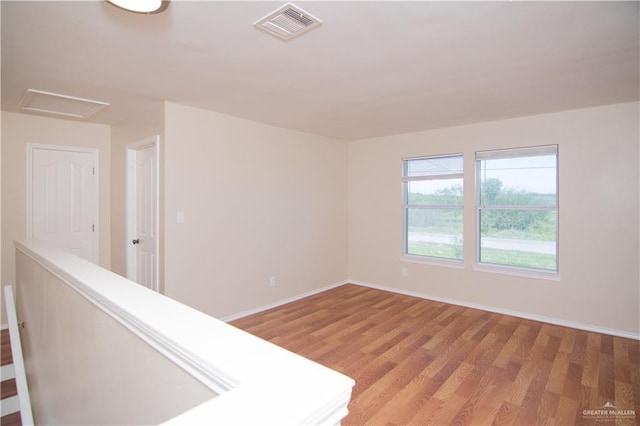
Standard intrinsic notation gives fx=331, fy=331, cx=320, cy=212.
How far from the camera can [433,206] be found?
4828 mm

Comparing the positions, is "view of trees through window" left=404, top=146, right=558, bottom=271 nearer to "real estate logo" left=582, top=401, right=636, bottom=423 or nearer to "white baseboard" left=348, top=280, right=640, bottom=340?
"white baseboard" left=348, top=280, right=640, bottom=340

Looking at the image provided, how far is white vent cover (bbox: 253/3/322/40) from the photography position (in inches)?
68.9

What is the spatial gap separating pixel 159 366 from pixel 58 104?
347 centimetres

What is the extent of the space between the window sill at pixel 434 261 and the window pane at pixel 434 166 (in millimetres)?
→ 1240

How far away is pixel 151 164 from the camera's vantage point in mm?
3738

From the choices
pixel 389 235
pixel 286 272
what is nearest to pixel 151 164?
pixel 286 272

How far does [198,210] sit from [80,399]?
2.12 metres

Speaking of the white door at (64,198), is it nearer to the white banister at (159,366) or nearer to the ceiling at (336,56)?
the ceiling at (336,56)

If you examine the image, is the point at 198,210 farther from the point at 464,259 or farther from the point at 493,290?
the point at 493,290

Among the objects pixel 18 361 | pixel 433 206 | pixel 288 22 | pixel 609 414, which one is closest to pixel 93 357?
pixel 288 22

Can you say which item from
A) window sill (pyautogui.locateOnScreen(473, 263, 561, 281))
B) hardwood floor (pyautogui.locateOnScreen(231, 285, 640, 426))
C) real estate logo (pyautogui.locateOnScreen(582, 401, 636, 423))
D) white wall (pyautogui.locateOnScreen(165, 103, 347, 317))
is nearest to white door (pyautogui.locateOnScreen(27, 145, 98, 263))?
white wall (pyautogui.locateOnScreen(165, 103, 347, 317))

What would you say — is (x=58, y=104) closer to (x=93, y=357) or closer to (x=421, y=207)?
(x=93, y=357)

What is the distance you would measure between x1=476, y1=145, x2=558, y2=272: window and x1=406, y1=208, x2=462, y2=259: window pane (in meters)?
0.32

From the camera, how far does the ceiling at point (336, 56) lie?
1.79 m
